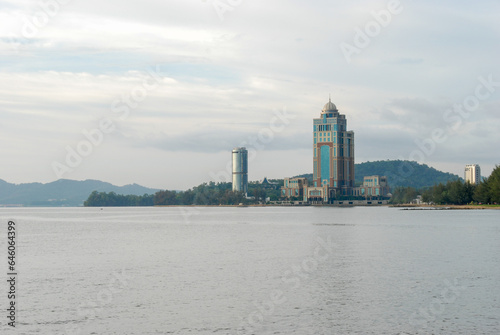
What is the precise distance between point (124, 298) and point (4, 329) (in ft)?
36.2

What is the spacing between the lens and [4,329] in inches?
1357

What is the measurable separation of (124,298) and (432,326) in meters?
22.7

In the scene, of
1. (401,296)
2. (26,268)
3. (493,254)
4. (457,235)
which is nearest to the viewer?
(401,296)

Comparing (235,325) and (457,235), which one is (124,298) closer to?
(235,325)

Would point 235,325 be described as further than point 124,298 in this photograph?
No

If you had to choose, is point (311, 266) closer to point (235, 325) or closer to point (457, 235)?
point (235, 325)

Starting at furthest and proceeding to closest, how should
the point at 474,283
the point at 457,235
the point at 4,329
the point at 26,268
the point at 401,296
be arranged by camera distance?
the point at 457,235
the point at 26,268
the point at 474,283
the point at 401,296
the point at 4,329

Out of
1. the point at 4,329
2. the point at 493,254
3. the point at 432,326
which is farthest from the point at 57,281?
the point at 493,254

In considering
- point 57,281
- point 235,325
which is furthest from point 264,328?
point 57,281

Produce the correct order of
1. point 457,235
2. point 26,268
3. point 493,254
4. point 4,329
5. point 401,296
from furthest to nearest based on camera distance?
point 457,235, point 493,254, point 26,268, point 401,296, point 4,329

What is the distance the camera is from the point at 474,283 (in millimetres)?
49469

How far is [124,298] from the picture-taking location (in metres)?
44.3

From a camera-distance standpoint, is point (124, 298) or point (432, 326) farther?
point (124, 298)

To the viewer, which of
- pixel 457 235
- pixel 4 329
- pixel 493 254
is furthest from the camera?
pixel 457 235
